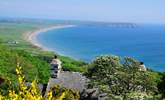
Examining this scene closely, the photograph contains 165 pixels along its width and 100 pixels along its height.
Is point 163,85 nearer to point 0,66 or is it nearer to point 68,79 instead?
point 68,79

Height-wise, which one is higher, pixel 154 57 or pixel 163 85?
pixel 163 85

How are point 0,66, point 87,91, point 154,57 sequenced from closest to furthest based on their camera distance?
point 87,91
point 0,66
point 154,57

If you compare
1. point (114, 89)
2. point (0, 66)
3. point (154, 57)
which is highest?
point (114, 89)

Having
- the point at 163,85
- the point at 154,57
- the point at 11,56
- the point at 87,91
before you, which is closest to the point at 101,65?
the point at 87,91

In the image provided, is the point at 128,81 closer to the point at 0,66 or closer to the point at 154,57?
the point at 0,66

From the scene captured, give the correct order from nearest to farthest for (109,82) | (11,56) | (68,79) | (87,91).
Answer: (109,82)
(87,91)
(68,79)
(11,56)

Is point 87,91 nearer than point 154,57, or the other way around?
point 87,91

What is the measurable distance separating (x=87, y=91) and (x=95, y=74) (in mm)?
3204

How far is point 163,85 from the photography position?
48.0 metres

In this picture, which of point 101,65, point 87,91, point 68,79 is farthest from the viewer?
point 68,79

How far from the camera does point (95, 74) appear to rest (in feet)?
151

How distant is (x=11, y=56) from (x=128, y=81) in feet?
159

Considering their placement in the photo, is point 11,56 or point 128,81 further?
point 11,56

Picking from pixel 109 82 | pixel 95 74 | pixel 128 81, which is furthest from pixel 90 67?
pixel 128 81
